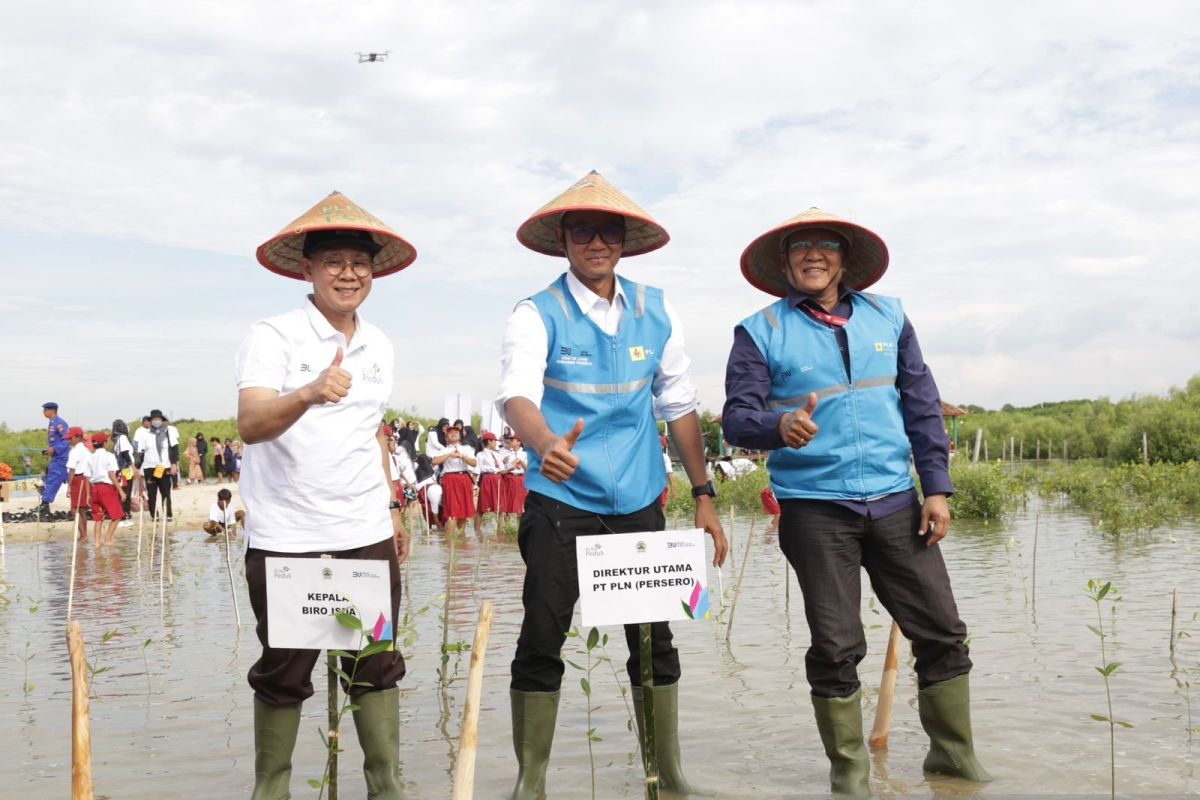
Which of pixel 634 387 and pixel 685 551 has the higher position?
pixel 634 387

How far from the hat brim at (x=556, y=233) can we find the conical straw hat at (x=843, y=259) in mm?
387

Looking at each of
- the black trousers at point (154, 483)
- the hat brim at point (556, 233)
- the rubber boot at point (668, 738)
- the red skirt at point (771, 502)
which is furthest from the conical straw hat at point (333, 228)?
the black trousers at point (154, 483)

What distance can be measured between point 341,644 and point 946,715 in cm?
218

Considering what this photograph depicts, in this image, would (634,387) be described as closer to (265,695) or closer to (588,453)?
(588,453)

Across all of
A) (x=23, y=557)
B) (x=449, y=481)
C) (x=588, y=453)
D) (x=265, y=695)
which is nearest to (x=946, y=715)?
(x=588, y=453)

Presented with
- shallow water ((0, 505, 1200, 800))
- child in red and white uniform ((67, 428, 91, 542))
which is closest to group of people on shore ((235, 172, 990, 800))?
shallow water ((0, 505, 1200, 800))

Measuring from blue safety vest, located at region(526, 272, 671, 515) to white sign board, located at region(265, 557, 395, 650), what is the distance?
71cm

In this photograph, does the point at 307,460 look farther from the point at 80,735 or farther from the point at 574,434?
the point at 80,735

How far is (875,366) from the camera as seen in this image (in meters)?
3.85

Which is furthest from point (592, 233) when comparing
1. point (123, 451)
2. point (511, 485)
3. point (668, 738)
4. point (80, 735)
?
point (123, 451)

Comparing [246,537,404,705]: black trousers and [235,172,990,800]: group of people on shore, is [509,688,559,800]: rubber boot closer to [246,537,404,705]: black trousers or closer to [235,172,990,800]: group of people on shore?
[235,172,990,800]: group of people on shore

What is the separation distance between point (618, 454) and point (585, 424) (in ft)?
0.51

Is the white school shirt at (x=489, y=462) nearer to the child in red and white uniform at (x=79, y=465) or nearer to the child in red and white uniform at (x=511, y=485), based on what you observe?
the child in red and white uniform at (x=511, y=485)

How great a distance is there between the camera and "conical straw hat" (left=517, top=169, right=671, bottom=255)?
3744 mm
